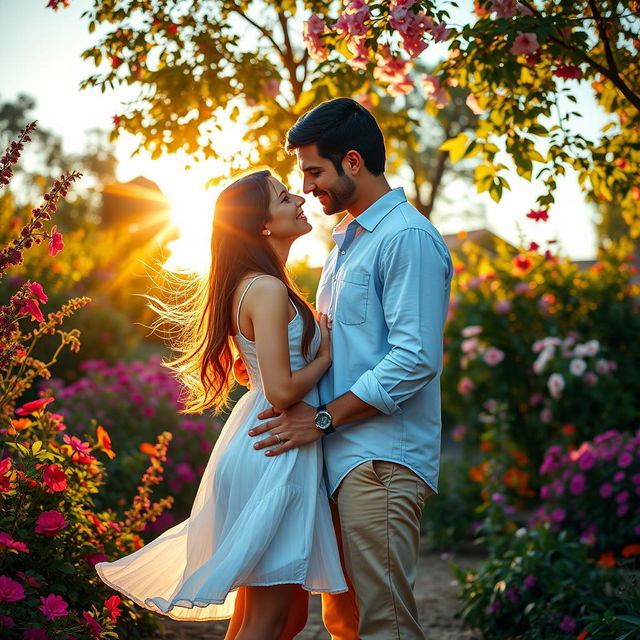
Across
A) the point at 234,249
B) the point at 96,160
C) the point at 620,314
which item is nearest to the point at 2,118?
the point at 96,160

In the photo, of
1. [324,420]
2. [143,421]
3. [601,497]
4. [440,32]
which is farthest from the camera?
[143,421]

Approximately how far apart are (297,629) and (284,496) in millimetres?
573

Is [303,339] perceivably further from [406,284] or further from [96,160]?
[96,160]

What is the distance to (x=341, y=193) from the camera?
274cm

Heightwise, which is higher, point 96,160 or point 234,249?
point 96,160

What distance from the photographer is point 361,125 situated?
2693mm

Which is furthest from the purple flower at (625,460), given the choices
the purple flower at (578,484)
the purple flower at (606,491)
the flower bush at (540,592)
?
the flower bush at (540,592)

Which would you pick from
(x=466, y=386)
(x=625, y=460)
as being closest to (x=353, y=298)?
(x=625, y=460)

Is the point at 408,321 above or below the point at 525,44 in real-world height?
below

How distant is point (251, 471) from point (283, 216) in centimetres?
91

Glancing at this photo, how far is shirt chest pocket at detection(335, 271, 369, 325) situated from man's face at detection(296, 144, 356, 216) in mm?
300

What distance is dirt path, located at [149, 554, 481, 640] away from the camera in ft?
13.9

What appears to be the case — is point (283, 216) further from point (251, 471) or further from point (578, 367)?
point (578, 367)

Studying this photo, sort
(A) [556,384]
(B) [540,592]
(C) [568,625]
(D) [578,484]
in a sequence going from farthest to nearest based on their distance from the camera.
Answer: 1. (A) [556,384]
2. (D) [578,484]
3. (B) [540,592]
4. (C) [568,625]
